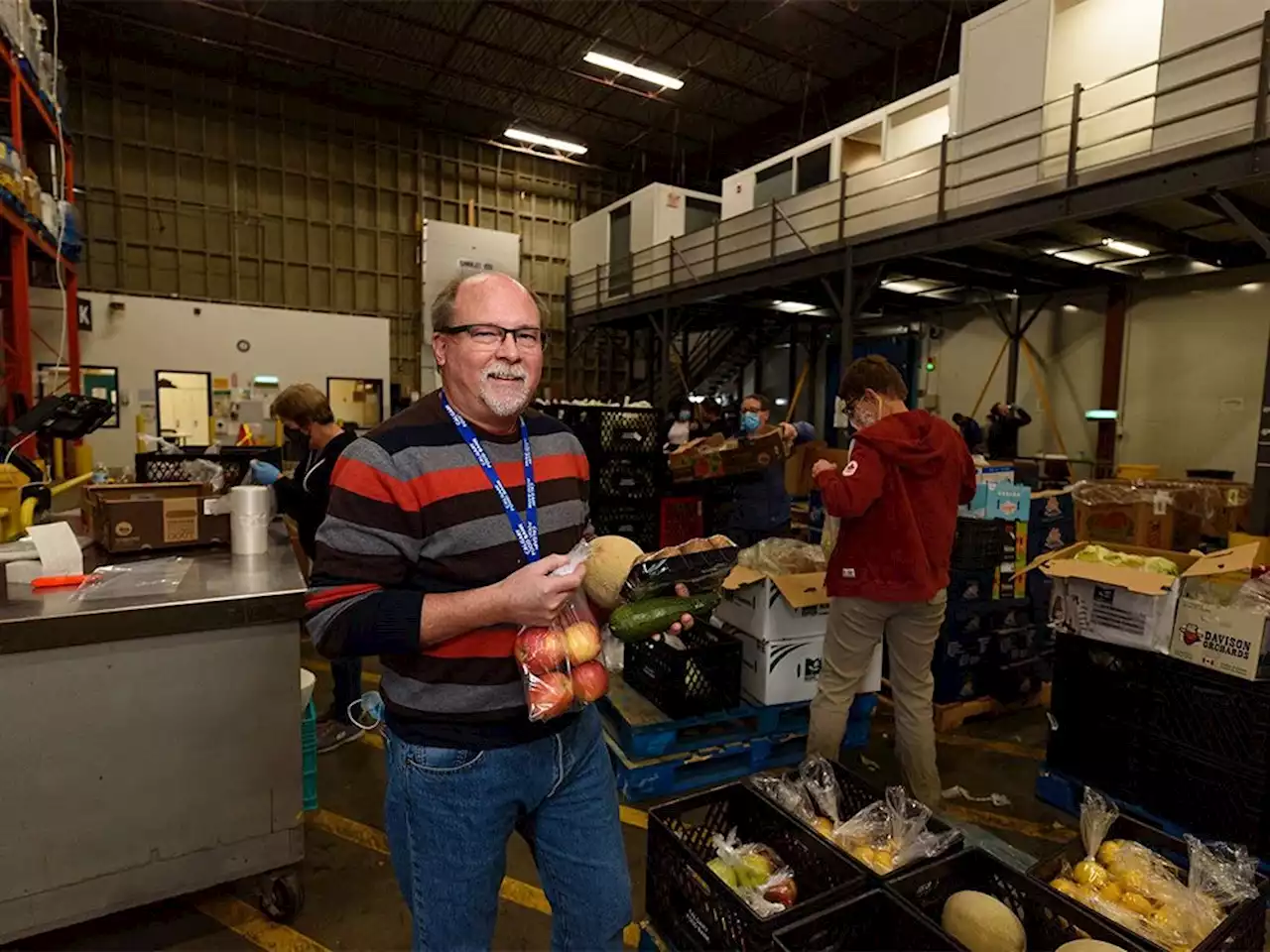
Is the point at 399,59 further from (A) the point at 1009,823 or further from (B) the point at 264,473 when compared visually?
(A) the point at 1009,823

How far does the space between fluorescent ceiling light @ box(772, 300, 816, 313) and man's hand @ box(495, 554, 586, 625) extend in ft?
35.5

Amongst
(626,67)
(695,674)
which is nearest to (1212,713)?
(695,674)

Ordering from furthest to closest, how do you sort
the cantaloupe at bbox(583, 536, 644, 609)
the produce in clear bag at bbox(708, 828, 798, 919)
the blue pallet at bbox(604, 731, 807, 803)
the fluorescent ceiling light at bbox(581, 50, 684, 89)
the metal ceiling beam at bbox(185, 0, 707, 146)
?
the fluorescent ceiling light at bbox(581, 50, 684, 89), the metal ceiling beam at bbox(185, 0, 707, 146), the blue pallet at bbox(604, 731, 807, 803), the produce in clear bag at bbox(708, 828, 798, 919), the cantaloupe at bbox(583, 536, 644, 609)

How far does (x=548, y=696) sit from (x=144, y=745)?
57.2 inches

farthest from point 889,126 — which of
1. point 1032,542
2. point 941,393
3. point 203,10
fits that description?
point 203,10

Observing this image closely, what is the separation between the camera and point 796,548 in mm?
3381

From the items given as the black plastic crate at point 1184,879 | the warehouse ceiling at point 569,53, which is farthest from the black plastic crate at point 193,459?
the warehouse ceiling at point 569,53

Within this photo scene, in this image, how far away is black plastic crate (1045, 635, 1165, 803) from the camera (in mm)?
2631

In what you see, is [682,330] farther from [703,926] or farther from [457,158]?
[703,926]

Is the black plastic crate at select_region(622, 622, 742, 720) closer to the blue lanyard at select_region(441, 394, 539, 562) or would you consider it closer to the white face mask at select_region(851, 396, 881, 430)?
the white face mask at select_region(851, 396, 881, 430)

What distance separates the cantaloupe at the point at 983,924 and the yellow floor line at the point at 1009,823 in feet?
4.45

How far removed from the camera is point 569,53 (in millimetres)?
10336

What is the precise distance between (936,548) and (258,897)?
8.84ft

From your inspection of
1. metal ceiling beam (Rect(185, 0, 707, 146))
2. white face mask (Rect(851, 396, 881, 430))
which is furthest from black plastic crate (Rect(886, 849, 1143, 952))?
metal ceiling beam (Rect(185, 0, 707, 146))
